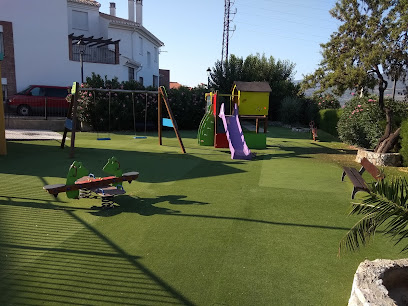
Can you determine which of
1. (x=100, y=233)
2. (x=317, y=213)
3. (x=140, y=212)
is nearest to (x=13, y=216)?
(x=100, y=233)

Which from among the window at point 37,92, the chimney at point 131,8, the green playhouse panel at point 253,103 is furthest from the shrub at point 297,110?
the chimney at point 131,8

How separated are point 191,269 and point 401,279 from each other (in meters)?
1.98

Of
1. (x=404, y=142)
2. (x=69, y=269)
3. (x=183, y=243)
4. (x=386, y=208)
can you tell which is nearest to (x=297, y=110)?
(x=404, y=142)

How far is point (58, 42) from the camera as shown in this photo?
22297 mm

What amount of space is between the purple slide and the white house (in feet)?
42.0

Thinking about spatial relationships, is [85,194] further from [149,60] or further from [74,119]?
[149,60]

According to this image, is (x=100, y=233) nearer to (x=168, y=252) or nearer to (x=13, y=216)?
(x=168, y=252)

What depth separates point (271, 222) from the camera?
4.68 metres

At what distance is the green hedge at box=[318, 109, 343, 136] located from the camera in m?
17.2

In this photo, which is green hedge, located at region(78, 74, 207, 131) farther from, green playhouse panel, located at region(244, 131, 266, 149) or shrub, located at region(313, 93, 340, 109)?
shrub, located at region(313, 93, 340, 109)

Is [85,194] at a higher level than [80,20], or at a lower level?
lower

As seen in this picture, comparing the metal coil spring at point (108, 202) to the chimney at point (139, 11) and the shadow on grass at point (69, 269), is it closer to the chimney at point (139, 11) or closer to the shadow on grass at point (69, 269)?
the shadow on grass at point (69, 269)

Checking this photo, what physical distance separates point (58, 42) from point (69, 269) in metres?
23.0

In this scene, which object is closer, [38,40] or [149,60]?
[38,40]
